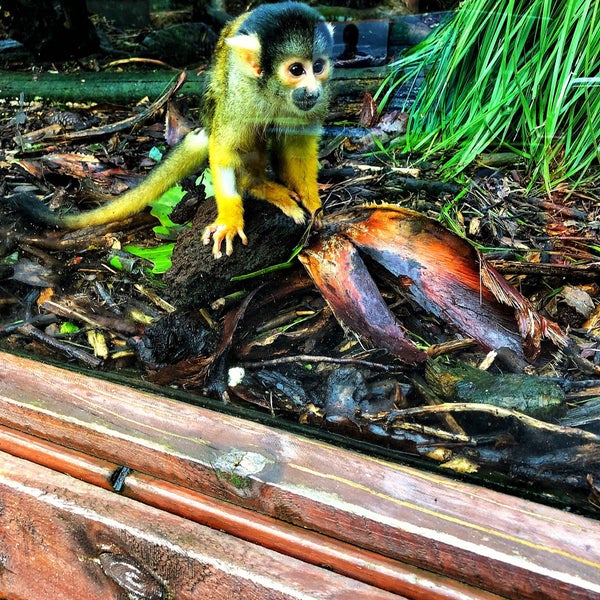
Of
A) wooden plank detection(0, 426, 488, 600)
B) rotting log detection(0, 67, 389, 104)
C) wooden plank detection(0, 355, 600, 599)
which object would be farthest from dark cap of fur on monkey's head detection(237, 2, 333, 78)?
wooden plank detection(0, 426, 488, 600)

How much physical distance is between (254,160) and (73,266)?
65 cm

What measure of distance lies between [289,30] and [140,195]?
0.77m

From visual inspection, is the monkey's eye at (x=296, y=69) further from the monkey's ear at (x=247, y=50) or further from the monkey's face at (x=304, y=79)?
the monkey's ear at (x=247, y=50)

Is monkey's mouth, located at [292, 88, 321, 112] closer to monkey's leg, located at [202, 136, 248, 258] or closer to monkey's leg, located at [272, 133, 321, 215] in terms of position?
monkey's leg, located at [272, 133, 321, 215]

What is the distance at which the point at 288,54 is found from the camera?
5.11 ft

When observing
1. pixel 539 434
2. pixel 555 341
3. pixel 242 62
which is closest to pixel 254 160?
pixel 242 62

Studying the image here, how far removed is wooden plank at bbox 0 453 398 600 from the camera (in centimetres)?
117

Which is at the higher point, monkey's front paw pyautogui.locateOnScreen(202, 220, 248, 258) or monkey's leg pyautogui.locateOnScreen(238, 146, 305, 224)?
monkey's leg pyautogui.locateOnScreen(238, 146, 305, 224)

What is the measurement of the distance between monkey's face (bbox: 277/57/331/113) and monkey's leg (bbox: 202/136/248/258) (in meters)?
0.30

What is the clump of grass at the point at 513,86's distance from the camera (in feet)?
4.67

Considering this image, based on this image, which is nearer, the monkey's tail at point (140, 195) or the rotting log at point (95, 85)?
the monkey's tail at point (140, 195)

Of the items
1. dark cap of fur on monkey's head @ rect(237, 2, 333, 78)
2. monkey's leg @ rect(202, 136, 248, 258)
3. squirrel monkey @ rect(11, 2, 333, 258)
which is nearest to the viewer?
dark cap of fur on monkey's head @ rect(237, 2, 333, 78)

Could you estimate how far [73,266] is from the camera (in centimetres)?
169

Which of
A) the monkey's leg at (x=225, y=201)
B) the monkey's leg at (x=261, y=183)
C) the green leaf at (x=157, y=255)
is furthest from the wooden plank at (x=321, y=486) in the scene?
the monkey's leg at (x=261, y=183)
